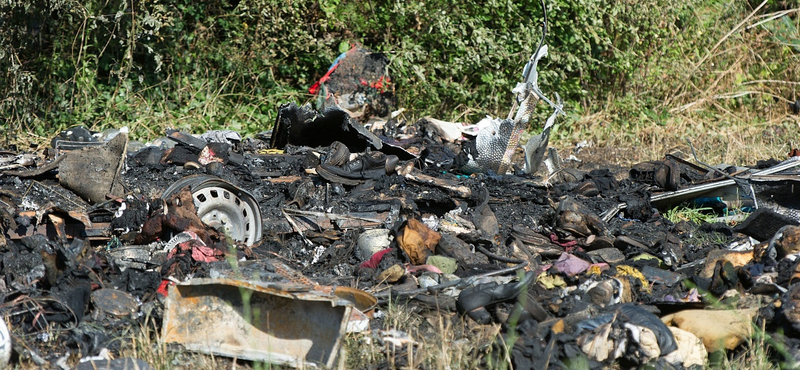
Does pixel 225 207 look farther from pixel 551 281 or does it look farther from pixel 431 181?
pixel 551 281

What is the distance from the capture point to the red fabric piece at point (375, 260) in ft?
14.7

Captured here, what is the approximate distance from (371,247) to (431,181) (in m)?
1.36

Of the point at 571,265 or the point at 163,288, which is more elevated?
the point at 163,288

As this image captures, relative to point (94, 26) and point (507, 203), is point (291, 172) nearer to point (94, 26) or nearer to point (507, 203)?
point (507, 203)

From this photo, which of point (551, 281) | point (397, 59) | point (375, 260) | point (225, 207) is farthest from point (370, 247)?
point (397, 59)

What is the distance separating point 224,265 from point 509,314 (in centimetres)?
169

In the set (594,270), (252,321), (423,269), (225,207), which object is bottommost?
(594,270)

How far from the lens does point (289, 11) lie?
32.1ft

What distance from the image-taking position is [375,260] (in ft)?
14.8

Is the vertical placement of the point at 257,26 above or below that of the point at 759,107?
above

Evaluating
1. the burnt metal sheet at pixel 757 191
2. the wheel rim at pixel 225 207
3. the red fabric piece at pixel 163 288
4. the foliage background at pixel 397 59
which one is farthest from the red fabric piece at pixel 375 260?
the foliage background at pixel 397 59

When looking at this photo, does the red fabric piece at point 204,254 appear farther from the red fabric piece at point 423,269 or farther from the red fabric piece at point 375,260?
the red fabric piece at point 423,269

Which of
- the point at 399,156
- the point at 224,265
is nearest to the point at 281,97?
the point at 399,156

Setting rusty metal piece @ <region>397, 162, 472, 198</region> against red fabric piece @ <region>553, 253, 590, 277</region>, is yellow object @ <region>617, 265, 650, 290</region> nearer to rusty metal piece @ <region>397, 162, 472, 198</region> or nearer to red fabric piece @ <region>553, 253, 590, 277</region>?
red fabric piece @ <region>553, 253, 590, 277</region>
